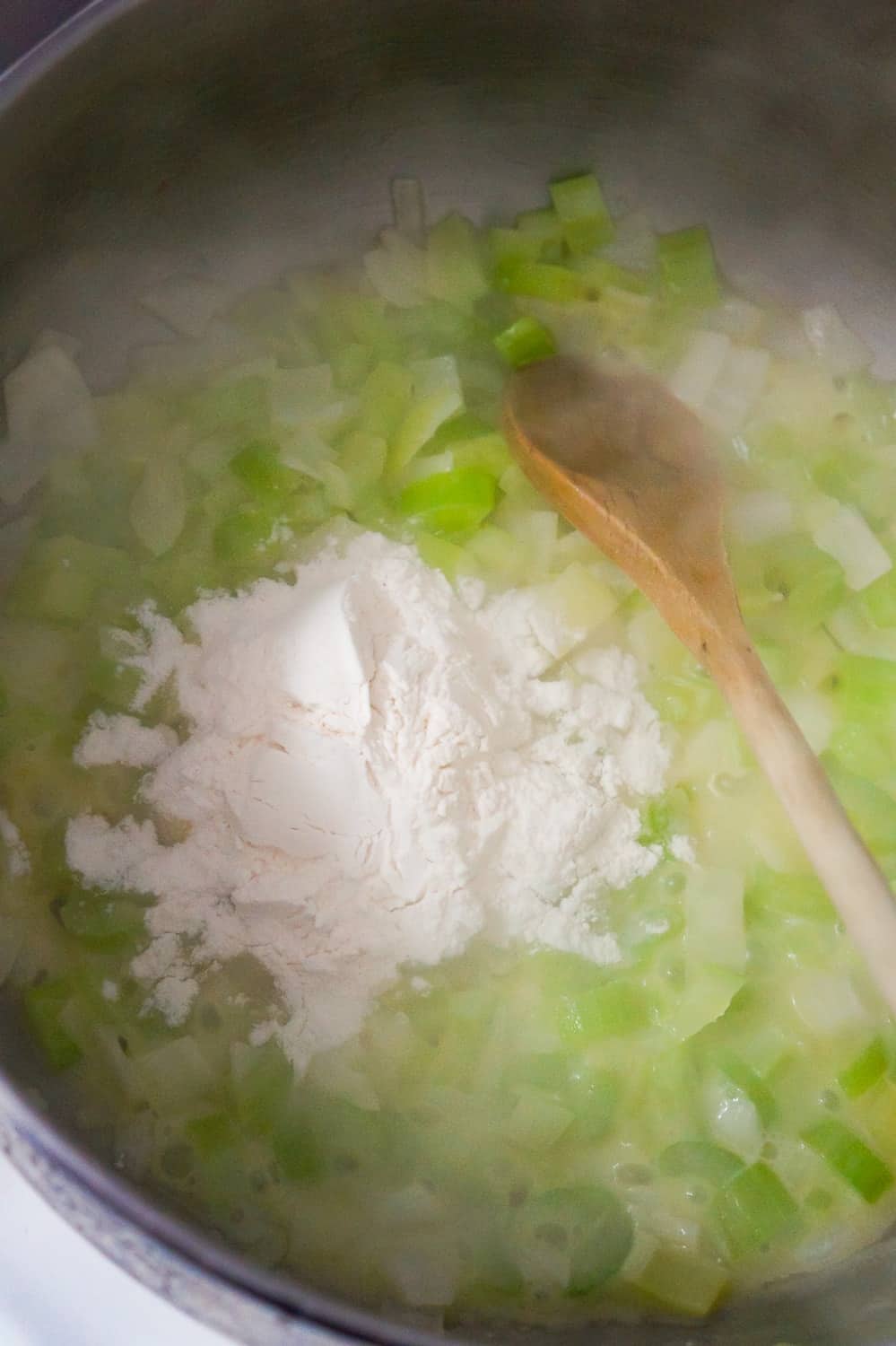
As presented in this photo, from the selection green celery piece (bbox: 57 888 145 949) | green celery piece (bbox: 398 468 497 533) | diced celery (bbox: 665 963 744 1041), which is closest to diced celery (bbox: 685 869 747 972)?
diced celery (bbox: 665 963 744 1041)

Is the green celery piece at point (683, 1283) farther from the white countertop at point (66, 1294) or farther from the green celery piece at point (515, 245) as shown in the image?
the green celery piece at point (515, 245)

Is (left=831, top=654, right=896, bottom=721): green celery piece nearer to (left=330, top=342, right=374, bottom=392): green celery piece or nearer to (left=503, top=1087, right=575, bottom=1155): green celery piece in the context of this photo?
(left=503, top=1087, right=575, bottom=1155): green celery piece

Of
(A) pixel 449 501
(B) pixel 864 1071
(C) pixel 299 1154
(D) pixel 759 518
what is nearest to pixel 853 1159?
(B) pixel 864 1071

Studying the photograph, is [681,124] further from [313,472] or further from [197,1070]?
[197,1070]

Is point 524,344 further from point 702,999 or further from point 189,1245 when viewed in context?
point 189,1245

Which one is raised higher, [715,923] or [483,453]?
[483,453]

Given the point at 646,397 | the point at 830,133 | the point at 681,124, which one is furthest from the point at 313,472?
the point at 830,133

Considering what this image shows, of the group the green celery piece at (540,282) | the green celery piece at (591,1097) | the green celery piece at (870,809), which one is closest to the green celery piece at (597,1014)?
the green celery piece at (591,1097)
